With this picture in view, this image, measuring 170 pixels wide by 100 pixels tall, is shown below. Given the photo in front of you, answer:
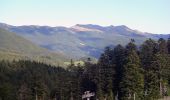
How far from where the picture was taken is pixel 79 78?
3799 inches

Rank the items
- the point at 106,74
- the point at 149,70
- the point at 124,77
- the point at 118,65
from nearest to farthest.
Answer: the point at 124,77 → the point at 149,70 → the point at 106,74 → the point at 118,65

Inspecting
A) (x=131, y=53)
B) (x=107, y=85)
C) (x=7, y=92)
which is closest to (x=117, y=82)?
(x=107, y=85)

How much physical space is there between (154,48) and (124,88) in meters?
18.1

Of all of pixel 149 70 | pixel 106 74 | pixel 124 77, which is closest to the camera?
pixel 124 77

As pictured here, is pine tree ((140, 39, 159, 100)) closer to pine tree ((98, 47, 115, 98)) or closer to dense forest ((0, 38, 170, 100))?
dense forest ((0, 38, 170, 100))

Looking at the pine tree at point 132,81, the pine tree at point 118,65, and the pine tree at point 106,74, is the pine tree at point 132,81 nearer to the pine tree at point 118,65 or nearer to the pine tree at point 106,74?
the pine tree at point 118,65

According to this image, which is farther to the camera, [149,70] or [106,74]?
[106,74]

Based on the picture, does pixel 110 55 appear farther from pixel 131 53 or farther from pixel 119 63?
pixel 131 53

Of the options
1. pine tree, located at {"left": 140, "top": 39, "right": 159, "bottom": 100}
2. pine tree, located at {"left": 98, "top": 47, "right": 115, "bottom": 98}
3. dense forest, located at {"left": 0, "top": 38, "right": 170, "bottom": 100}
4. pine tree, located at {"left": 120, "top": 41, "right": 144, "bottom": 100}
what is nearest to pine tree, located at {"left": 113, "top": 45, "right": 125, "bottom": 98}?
dense forest, located at {"left": 0, "top": 38, "right": 170, "bottom": 100}

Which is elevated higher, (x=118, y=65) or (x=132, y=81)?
(x=118, y=65)

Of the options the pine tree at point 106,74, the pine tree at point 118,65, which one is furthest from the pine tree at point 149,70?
the pine tree at point 106,74

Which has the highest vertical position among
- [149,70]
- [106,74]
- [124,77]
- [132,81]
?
[149,70]

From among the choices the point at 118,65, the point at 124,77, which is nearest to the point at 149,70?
the point at 124,77

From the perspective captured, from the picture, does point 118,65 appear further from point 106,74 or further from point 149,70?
point 149,70
